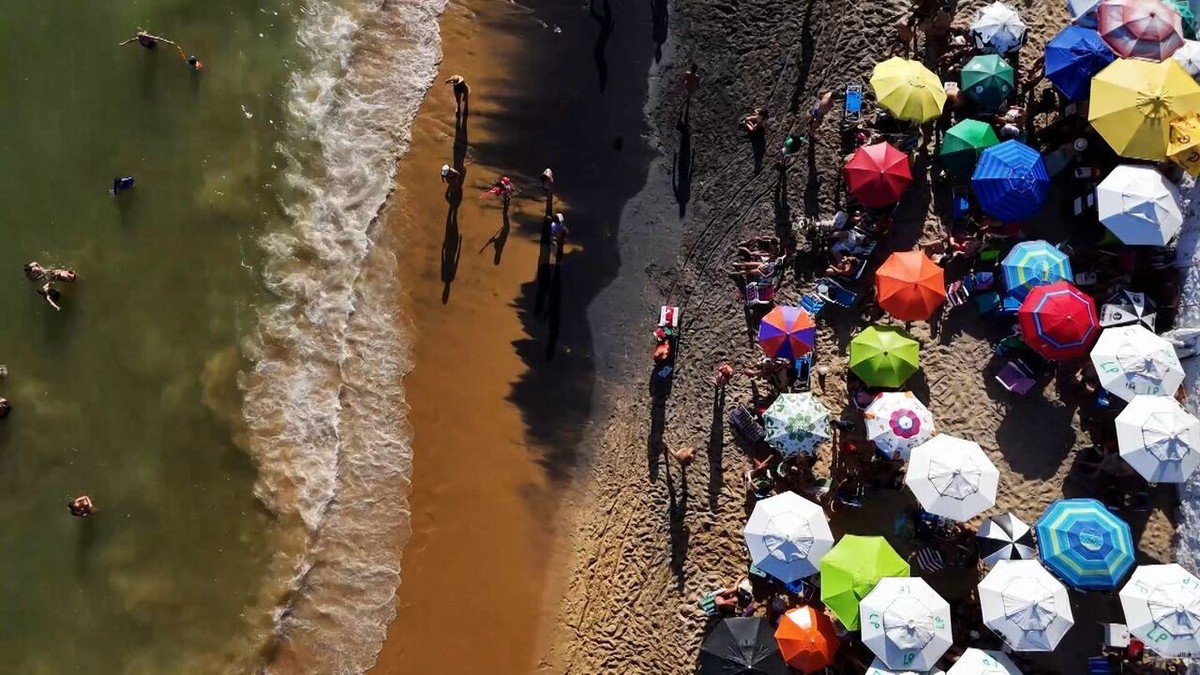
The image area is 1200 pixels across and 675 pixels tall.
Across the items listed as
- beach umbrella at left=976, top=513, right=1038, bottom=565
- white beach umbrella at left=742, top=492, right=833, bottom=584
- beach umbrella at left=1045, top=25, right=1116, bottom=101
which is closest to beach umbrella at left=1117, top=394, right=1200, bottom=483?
beach umbrella at left=976, top=513, right=1038, bottom=565

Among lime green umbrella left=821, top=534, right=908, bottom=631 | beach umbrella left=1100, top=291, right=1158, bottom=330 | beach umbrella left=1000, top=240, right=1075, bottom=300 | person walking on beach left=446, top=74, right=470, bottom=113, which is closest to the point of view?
lime green umbrella left=821, top=534, right=908, bottom=631

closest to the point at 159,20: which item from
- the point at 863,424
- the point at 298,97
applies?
the point at 298,97

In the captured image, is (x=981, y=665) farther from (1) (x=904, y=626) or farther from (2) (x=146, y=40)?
(2) (x=146, y=40)

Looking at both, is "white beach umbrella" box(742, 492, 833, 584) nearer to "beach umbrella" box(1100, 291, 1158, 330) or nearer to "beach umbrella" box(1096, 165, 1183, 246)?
"beach umbrella" box(1100, 291, 1158, 330)

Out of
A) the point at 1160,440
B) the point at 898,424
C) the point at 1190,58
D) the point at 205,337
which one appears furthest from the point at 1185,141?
the point at 205,337

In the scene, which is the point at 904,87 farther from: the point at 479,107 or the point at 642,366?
the point at 479,107

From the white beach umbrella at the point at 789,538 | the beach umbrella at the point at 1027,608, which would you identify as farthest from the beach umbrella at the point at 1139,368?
the white beach umbrella at the point at 789,538
